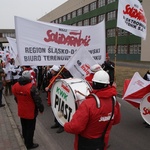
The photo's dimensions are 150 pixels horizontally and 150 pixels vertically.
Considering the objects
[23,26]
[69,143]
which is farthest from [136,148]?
[23,26]

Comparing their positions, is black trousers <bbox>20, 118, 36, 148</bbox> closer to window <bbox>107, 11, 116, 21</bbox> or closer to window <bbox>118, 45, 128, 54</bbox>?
window <bbox>118, 45, 128, 54</bbox>

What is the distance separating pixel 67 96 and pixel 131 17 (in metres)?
4.92

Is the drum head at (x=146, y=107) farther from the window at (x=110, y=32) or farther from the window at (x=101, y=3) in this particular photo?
the window at (x=101, y=3)

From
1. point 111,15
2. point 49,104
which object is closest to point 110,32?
point 111,15

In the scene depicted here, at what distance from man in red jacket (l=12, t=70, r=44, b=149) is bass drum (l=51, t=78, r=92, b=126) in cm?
65

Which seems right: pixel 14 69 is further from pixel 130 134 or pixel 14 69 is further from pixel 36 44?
pixel 130 134

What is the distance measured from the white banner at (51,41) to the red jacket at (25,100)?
39.3 inches

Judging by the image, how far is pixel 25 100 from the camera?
16.0ft

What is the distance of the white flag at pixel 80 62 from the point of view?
495 cm

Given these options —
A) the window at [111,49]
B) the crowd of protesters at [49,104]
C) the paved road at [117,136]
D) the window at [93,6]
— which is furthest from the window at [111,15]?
the paved road at [117,136]

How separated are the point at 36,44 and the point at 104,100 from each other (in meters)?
3.32

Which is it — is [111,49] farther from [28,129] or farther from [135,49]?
[28,129]

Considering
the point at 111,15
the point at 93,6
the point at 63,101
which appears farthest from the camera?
the point at 93,6

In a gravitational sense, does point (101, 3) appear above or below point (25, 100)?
above
